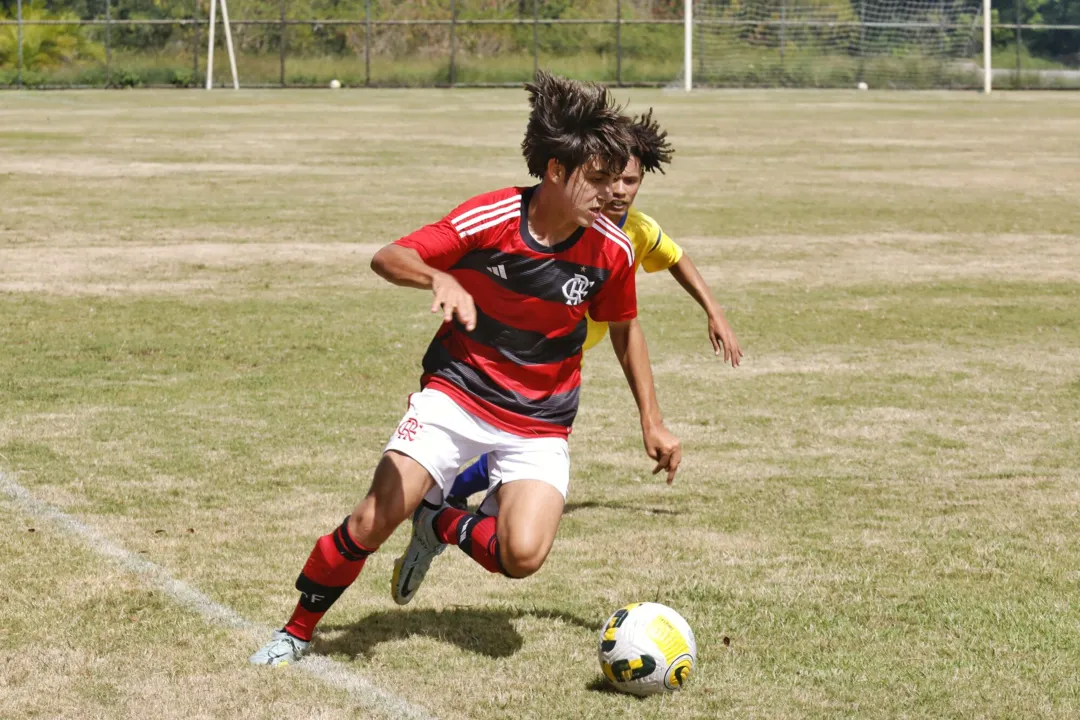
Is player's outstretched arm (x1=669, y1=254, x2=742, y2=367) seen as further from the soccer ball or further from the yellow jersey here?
the soccer ball

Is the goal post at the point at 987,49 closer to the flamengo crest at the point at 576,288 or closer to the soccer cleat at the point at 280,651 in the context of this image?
the flamengo crest at the point at 576,288

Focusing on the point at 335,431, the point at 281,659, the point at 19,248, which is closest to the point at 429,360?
the point at 281,659

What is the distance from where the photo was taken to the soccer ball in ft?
15.9

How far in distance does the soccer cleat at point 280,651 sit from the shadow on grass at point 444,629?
0.13m

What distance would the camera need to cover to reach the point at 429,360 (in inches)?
212

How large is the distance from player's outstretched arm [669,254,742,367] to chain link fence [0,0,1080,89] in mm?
43779

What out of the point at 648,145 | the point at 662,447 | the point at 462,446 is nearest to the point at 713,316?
the point at 648,145

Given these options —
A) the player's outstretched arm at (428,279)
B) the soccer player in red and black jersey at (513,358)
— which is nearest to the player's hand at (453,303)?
the player's outstretched arm at (428,279)

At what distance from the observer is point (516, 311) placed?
17.2 feet

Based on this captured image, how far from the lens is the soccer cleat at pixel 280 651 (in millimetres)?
5090

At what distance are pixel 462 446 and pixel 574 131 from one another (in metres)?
1.13

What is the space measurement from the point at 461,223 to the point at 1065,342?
8292 millimetres

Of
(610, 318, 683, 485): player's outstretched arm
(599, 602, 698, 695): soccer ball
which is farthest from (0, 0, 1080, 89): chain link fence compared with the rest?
(599, 602, 698, 695): soccer ball

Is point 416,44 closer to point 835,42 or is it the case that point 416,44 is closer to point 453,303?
point 835,42
